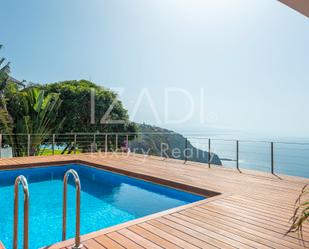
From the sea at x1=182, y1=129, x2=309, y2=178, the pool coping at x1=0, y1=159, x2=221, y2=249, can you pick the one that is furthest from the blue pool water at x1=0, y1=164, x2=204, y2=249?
the sea at x1=182, y1=129, x2=309, y2=178

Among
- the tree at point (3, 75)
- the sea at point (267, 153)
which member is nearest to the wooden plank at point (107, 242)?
the sea at point (267, 153)

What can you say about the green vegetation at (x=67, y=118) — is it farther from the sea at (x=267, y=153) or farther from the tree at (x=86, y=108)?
the sea at (x=267, y=153)

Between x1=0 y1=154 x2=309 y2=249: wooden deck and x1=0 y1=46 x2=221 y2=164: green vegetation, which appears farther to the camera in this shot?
x1=0 y1=46 x2=221 y2=164: green vegetation

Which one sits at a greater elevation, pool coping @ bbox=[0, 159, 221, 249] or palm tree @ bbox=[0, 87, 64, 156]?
palm tree @ bbox=[0, 87, 64, 156]

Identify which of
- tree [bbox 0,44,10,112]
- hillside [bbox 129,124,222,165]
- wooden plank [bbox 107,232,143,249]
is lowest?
wooden plank [bbox 107,232,143,249]

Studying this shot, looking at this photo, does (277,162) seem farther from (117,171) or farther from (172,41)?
(172,41)

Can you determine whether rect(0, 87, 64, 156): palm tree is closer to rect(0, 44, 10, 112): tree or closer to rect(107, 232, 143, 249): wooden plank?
rect(0, 44, 10, 112): tree

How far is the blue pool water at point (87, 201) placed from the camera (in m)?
3.39

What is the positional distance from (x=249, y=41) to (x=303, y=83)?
414 cm

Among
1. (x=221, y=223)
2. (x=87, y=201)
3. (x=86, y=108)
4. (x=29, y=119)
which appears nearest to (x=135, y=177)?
(x=87, y=201)

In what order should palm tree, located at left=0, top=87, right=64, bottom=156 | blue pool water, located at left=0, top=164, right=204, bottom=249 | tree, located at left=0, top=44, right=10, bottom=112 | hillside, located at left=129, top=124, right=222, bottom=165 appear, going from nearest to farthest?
blue pool water, located at left=0, top=164, right=204, bottom=249 < hillside, located at left=129, top=124, right=222, bottom=165 < palm tree, located at left=0, top=87, right=64, bottom=156 < tree, located at left=0, top=44, right=10, bottom=112

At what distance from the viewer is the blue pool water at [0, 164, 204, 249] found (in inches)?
133

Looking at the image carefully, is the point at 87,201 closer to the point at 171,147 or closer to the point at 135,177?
the point at 135,177

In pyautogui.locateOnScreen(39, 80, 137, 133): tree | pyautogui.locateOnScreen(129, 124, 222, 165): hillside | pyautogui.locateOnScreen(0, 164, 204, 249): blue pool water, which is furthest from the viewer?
pyautogui.locateOnScreen(39, 80, 137, 133): tree
